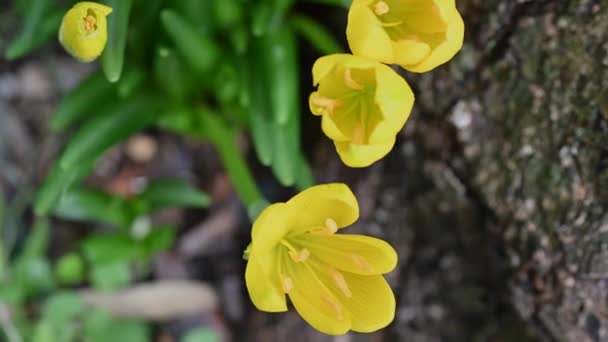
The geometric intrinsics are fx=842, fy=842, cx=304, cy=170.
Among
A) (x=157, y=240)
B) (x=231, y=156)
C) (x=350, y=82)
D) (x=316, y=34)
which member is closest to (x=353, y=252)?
(x=350, y=82)

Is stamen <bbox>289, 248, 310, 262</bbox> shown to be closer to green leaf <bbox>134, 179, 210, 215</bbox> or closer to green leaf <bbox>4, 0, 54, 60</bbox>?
green leaf <bbox>134, 179, 210, 215</bbox>

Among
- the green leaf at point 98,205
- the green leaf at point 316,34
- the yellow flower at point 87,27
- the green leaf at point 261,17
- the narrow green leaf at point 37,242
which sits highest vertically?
the yellow flower at point 87,27

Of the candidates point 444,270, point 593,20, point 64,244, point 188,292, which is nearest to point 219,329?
point 188,292

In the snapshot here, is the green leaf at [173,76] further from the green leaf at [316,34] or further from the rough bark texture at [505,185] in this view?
the rough bark texture at [505,185]

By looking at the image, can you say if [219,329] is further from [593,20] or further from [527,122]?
[593,20]

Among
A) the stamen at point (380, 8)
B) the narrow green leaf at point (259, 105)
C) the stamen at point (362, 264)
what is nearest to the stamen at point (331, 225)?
the stamen at point (362, 264)

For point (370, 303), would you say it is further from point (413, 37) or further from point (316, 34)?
point (316, 34)
